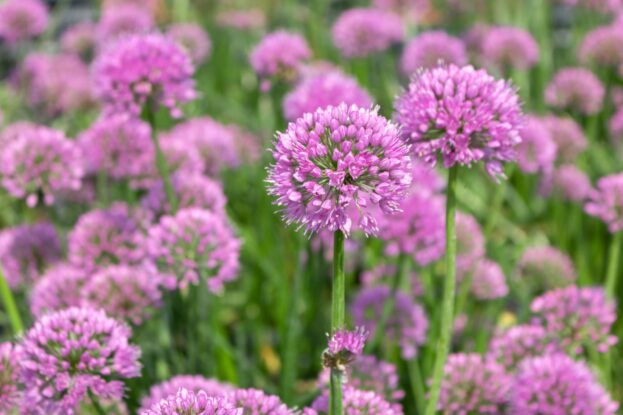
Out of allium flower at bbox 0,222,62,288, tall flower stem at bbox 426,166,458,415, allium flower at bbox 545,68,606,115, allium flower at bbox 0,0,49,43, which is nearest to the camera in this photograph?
tall flower stem at bbox 426,166,458,415

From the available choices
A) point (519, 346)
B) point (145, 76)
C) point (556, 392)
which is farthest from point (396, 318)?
point (145, 76)

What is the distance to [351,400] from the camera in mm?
1764

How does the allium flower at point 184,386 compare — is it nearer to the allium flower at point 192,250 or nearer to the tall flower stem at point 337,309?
the allium flower at point 192,250

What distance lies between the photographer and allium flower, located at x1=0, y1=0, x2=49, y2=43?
188 inches

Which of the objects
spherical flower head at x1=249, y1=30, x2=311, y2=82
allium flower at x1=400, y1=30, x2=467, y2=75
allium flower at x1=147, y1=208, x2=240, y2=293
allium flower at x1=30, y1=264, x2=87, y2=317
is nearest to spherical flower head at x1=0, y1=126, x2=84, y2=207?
allium flower at x1=30, y1=264, x2=87, y2=317

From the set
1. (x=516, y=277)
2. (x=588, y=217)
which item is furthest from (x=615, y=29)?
(x=516, y=277)

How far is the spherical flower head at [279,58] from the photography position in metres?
3.46

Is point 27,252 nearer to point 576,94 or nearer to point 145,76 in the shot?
point 145,76

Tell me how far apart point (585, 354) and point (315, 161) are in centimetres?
205

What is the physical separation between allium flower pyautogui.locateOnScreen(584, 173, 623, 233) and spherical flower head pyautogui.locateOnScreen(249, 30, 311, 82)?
4.65 feet

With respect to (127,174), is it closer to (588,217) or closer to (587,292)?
(587,292)

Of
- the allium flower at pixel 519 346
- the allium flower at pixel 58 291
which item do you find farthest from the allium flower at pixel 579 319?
the allium flower at pixel 58 291

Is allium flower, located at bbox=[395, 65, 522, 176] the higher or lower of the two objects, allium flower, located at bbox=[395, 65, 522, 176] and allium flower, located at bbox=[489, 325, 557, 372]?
the higher

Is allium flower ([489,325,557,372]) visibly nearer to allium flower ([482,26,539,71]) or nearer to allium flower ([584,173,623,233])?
allium flower ([584,173,623,233])
